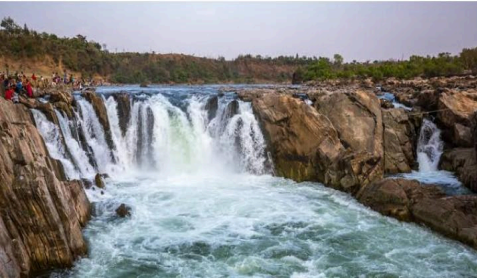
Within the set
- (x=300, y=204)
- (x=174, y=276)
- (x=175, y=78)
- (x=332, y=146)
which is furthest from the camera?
Result: (x=175, y=78)

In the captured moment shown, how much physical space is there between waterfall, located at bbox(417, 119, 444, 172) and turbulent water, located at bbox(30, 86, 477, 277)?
6356 millimetres

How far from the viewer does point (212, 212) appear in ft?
48.0

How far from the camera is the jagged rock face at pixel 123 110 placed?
69.7 feet

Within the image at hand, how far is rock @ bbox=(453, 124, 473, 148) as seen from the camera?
1947cm

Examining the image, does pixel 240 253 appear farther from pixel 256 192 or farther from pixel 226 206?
pixel 256 192

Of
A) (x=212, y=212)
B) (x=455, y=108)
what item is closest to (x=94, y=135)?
(x=212, y=212)

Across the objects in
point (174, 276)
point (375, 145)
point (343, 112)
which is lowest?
point (174, 276)

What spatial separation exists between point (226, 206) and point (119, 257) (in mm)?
5155

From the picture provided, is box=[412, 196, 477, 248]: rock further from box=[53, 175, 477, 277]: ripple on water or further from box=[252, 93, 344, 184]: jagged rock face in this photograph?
box=[252, 93, 344, 184]: jagged rock face

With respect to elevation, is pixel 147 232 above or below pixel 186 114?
below

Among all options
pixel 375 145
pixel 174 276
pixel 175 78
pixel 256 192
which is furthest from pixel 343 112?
pixel 175 78

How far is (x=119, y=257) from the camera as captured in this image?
10930 millimetres

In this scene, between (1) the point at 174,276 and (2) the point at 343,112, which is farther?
(2) the point at 343,112

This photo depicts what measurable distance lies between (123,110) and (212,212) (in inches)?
368
